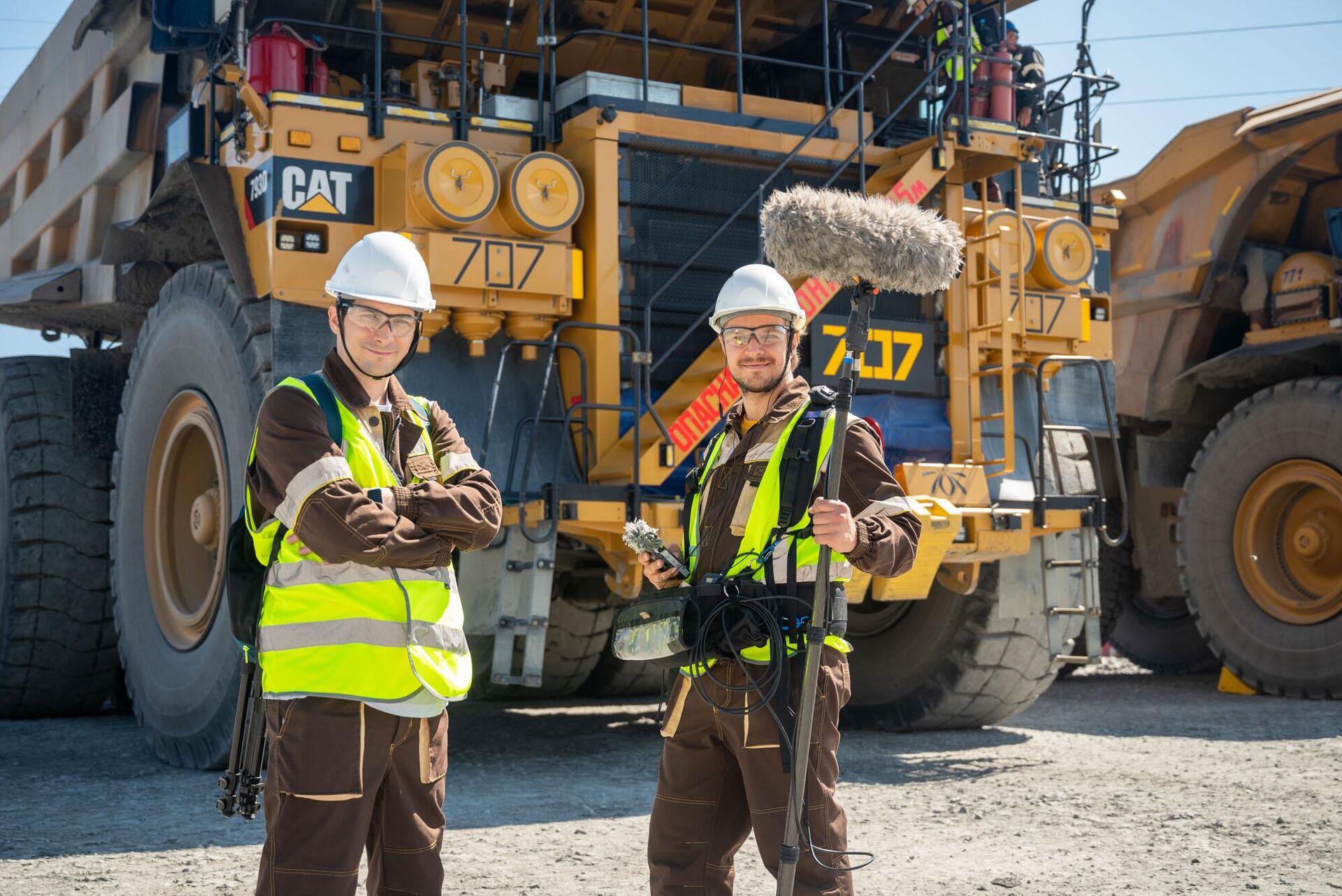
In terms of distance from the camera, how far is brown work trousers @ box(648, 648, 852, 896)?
3.32 m

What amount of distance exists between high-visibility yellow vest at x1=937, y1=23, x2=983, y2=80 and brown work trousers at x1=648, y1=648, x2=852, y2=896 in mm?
3908

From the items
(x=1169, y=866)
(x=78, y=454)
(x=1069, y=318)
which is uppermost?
(x=1069, y=318)

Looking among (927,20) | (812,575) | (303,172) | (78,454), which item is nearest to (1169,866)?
(812,575)

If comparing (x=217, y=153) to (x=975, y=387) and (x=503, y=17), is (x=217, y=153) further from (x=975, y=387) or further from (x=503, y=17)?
(x=975, y=387)

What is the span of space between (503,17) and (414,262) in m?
4.27

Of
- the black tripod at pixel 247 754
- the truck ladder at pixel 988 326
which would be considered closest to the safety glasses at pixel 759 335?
the black tripod at pixel 247 754

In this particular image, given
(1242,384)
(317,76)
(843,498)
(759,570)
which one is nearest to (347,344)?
(759,570)

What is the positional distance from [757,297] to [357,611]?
1181 millimetres

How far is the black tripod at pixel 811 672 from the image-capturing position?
3207mm

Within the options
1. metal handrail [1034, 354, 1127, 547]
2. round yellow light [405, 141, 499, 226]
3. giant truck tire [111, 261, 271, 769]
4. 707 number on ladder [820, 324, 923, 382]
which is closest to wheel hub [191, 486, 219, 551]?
giant truck tire [111, 261, 271, 769]

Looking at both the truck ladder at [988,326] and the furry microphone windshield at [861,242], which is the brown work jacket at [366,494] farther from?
the truck ladder at [988,326]

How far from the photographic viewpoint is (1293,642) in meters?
8.75

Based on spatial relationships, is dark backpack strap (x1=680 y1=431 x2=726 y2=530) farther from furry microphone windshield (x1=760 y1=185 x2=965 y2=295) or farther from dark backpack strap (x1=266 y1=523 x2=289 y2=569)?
dark backpack strap (x1=266 y1=523 x2=289 y2=569)

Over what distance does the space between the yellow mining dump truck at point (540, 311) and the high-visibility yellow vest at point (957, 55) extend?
0.16 ft
